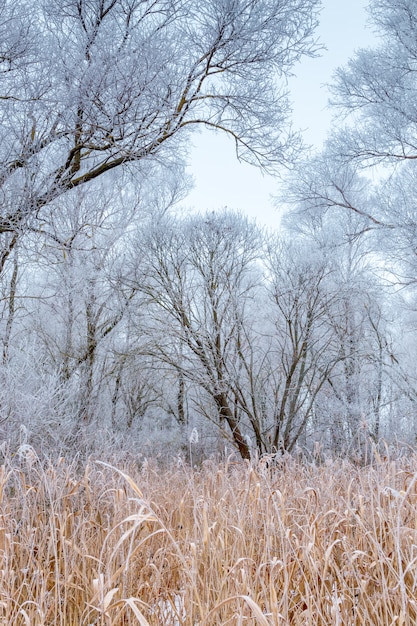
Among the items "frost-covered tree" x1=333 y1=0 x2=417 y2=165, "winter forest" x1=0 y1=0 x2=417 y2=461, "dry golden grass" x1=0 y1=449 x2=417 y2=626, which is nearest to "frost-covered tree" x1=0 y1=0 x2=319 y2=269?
"winter forest" x1=0 y1=0 x2=417 y2=461

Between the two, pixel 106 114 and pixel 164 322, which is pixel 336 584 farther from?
pixel 164 322

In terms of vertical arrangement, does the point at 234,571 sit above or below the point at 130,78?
below

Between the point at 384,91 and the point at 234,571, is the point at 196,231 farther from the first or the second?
the point at 234,571

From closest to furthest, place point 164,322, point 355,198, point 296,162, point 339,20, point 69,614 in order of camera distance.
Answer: point 69,614 → point 296,162 → point 339,20 → point 164,322 → point 355,198

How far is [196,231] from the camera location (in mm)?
7645

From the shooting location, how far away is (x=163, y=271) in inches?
302

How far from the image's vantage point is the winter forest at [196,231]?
4.34m

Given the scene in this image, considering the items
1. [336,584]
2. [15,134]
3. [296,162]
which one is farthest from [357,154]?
[336,584]

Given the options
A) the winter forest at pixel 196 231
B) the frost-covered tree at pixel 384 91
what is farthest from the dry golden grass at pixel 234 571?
the frost-covered tree at pixel 384 91

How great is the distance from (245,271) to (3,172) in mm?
4057

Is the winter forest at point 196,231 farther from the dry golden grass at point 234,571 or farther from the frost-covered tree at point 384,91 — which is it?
the dry golden grass at point 234,571

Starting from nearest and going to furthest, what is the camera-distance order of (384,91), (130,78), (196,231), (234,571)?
(234,571) → (130,78) → (384,91) → (196,231)

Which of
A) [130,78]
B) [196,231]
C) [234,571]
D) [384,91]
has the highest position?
[384,91]

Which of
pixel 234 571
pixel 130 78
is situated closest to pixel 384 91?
pixel 130 78
